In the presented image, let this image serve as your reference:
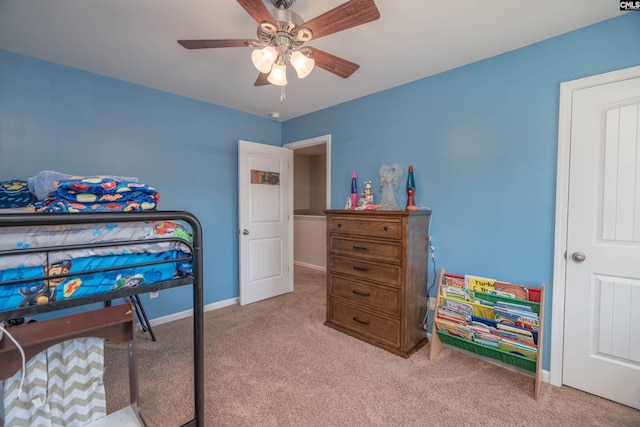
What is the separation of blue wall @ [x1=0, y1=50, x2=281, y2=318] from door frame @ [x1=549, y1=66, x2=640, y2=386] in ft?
10.1

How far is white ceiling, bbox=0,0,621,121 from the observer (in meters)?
1.63

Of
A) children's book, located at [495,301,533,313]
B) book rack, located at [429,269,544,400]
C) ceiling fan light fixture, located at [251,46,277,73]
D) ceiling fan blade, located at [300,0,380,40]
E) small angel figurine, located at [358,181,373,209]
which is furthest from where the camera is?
small angel figurine, located at [358,181,373,209]

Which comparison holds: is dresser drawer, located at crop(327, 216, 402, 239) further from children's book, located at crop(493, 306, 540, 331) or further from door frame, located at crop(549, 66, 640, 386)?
door frame, located at crop(549, 66, 640, 386)

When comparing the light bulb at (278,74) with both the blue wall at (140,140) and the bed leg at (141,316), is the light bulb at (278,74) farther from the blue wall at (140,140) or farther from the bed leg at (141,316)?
the bed leg at (141,316)

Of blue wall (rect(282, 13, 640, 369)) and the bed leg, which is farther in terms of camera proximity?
the bed leg

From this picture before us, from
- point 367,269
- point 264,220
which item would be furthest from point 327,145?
point 367,269

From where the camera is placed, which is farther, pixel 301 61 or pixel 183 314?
pixel 183 314

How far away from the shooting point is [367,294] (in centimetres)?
249

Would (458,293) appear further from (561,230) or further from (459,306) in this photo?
(561,230)

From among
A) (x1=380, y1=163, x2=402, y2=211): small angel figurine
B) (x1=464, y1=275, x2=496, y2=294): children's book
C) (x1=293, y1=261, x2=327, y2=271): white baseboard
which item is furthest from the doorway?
(x1=464, y1=275, x2=496, y2=294): children's book

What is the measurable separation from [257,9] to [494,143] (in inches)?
76.4

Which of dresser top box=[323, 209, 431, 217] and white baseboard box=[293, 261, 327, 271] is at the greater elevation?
dresser top box=[323, 209, 431, 217]

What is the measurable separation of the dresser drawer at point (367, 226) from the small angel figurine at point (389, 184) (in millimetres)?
283

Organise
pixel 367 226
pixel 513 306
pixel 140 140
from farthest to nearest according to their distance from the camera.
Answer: pixel 140 140 < pixel 367 226 < pixel 513 306
